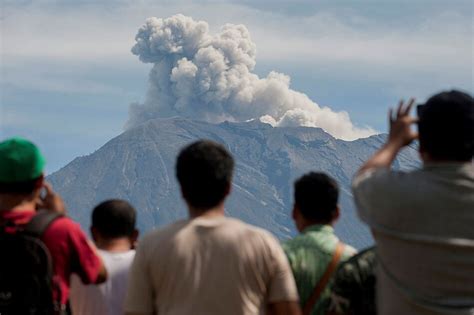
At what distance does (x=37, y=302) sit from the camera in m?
4.63

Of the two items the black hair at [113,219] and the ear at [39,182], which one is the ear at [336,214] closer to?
the black hair at [113,219]

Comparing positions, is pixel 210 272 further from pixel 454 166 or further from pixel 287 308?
pixel 454 166

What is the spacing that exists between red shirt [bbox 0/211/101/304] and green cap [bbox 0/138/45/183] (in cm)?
24

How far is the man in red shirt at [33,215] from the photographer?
4723mm

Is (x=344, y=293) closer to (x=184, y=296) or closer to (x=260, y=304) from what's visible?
(x=260, y=304)

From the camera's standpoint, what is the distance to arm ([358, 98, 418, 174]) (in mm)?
4395

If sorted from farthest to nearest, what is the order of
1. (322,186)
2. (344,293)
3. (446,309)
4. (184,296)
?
(322,186) < (344,293) < (184,296) < (446,309)

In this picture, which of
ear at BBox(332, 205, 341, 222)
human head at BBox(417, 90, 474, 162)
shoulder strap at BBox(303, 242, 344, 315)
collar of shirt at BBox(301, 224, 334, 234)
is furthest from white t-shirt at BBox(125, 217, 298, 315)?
ear at BBox(332, 205, 341, 222)

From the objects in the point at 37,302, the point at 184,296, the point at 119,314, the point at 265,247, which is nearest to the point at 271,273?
the point at 265,247

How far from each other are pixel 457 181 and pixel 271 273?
43.4 inches

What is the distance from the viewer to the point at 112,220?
641 cm

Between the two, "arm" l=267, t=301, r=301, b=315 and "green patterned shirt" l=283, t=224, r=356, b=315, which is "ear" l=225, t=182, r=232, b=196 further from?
"green patterned shirt" l=283, t=224, r=356, b=315

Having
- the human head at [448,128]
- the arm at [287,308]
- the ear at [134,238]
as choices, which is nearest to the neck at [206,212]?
the arm at [287,308]

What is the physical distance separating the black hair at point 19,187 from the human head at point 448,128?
2245 mm
